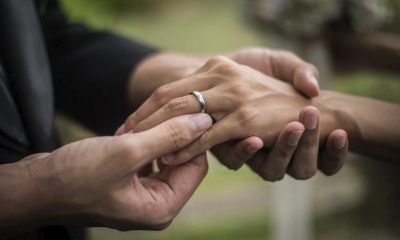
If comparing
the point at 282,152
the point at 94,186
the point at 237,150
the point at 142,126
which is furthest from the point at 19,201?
the point at 282,152

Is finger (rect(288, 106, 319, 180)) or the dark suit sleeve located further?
the dark suit sleeve

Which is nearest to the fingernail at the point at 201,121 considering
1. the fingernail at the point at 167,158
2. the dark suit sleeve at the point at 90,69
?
the fingernail at the point at 167,158

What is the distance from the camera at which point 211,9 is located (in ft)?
21.5

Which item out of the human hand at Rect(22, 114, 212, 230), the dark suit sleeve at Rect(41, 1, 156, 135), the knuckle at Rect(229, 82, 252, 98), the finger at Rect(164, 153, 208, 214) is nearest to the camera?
the human hand at Rect(22, 114, 212, 230)

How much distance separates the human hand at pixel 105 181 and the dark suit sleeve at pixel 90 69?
0.54 meters

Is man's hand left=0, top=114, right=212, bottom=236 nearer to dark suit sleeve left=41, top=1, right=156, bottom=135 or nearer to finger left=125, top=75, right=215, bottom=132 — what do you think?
finger left=125, top=75, right=215, bottom=132

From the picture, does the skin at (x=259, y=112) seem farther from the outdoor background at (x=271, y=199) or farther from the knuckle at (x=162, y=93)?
the outdoor background at (x=271, y=199)

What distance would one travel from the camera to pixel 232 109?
117 centimetres

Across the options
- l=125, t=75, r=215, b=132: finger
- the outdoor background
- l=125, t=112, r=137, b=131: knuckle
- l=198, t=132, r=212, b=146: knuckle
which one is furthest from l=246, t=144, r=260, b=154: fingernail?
the outdoor background

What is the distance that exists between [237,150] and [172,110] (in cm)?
21

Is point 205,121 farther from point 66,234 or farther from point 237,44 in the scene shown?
point 237,44

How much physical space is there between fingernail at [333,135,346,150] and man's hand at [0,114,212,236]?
0.45 m

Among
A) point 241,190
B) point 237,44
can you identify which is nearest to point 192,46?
point 237,44

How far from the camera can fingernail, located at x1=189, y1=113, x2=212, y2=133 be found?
1.07 m
